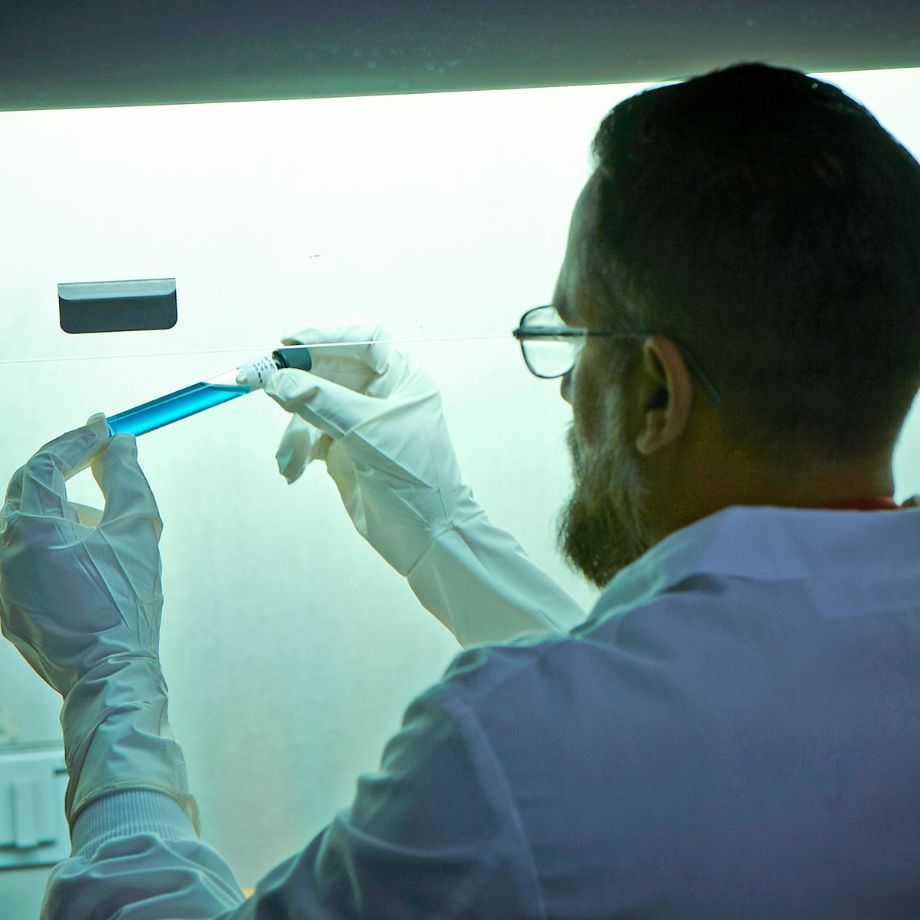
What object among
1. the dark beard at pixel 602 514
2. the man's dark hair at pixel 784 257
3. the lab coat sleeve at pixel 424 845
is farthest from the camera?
the dark beard at pixel 602 514

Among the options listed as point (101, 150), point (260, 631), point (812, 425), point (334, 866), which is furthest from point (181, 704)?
point (812, 425)

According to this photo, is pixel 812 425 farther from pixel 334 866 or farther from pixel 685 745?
pixel 334 866

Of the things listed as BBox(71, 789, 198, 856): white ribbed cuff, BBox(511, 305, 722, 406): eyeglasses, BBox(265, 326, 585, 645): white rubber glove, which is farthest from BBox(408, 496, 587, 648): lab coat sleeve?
BBox(71, 789, 198, 856): white ribbed cuff

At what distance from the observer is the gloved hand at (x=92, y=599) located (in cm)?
96

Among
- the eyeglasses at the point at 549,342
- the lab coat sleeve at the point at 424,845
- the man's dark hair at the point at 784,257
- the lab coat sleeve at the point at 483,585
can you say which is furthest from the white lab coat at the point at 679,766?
the lab coat sleeve at the point at 483,585

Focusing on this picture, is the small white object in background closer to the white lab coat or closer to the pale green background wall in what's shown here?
the pale green background wall

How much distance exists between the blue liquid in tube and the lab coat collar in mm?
531

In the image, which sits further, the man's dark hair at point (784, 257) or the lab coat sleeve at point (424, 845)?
the man's dark hair at point (784, 257)

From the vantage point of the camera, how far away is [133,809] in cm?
89

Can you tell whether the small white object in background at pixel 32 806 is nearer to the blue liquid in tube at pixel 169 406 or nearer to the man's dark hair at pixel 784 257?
the blue liquid in tube at pixel 169 406

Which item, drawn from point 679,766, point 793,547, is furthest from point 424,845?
point 793,547

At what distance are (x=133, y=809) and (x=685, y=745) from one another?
520 mm

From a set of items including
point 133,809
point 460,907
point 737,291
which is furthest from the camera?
point 133,809

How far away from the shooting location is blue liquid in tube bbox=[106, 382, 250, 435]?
107 centimetres
